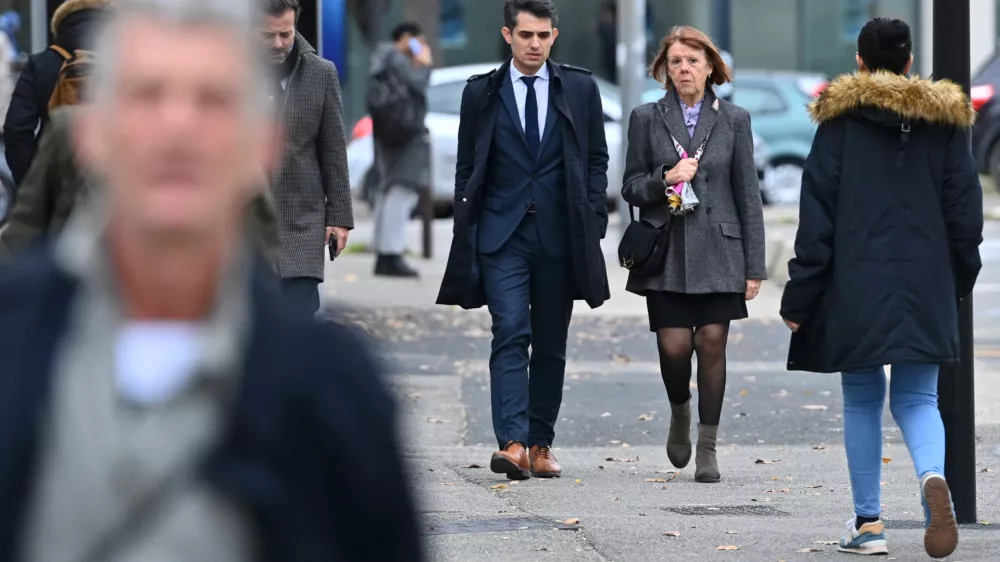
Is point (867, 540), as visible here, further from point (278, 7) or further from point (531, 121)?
point (278, 7)

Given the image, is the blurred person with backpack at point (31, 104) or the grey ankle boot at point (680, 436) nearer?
the blurred person with backpack at point (31, 104)

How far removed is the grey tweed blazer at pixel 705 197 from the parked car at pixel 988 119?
1377cm

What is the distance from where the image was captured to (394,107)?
14992 millimetres

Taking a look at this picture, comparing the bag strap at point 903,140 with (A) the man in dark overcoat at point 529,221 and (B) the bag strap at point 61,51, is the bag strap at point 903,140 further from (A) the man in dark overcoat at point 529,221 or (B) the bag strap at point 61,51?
(B) the bag strap at point 61,51

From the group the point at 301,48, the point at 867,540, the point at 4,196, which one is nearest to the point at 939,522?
the point at 867,540

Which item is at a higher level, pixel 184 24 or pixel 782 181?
pixel 184 24

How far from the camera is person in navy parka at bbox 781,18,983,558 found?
571 cm

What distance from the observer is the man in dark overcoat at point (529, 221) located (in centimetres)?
750

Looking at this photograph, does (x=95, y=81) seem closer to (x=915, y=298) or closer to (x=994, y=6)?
(x=915, y=298)

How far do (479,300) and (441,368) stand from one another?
3.52 m

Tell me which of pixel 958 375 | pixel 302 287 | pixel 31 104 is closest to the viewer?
pixel 958 375

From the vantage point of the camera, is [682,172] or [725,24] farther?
[725,24]

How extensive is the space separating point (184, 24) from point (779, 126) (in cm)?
2196

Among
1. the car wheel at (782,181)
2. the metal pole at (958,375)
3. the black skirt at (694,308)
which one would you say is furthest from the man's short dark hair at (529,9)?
the car wheel at (782,181)
